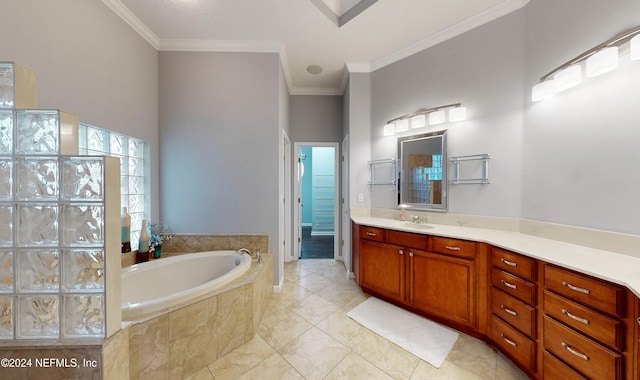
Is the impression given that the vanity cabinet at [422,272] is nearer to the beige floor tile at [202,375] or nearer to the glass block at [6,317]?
the beige floor tile at [202,375]

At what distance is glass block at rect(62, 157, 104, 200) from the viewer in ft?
3.08

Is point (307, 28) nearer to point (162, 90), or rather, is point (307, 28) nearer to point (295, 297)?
point (162, 90)

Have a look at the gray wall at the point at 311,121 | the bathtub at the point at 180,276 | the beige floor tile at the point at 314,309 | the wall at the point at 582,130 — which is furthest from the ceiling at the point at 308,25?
the beige floor tile at the point at 314,309

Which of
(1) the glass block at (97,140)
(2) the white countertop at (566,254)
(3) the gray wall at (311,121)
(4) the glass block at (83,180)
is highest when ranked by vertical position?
(3) the gray wall at (311,121)

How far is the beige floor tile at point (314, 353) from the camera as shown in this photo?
4.83 feet

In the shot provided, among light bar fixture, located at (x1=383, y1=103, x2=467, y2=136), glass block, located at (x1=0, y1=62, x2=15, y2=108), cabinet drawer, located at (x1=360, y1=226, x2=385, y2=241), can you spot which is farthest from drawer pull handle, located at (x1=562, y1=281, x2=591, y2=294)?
glass block, located at (x1=0, y1=62, x2=15, y2=108)

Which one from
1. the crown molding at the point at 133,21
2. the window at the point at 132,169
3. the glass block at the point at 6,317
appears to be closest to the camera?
the glass block at the point at 6,317

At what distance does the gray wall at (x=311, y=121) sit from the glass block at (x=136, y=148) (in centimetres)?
194

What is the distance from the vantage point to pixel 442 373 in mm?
1442

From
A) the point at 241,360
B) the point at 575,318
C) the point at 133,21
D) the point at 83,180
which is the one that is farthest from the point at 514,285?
the point at 133,21

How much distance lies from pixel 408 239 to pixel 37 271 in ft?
7.71

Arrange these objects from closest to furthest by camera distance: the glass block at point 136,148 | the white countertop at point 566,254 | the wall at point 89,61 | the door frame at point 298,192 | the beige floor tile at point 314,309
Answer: the white countertop at point 566,254, the wall at point 89,61, the beige floor tile at point 314,309, the glass block at point 136,148, the door frame at point 298,192

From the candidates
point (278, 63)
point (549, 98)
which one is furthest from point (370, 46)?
point (549, 98)

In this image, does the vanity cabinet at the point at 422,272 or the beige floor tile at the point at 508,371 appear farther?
the vanity cabinet at the point at 422,272
